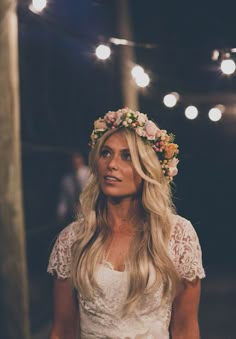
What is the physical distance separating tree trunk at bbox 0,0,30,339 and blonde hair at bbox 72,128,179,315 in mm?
3389

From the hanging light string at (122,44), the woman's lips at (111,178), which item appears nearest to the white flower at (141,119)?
the woman's lips at (111,178)

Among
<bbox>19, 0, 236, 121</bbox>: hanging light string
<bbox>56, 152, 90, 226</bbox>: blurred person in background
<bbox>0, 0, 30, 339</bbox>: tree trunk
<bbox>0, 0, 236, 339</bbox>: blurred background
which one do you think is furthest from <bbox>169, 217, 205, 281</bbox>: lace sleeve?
<bbox>56, 152, 90, 226</bbox>: blurred person in background

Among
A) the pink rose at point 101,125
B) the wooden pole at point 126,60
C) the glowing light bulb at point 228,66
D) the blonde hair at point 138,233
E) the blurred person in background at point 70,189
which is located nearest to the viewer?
the blonde hair at point 138,233

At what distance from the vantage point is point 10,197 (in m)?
7.50

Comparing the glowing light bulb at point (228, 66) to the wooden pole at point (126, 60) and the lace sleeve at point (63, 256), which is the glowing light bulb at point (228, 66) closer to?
the wooden pole at point (126, 60)

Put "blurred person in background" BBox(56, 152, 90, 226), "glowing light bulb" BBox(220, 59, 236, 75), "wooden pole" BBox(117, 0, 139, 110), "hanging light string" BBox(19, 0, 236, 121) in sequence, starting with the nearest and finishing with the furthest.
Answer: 1. "hanging light string" BBox(19, 0, 236, 121)
2. "glowing light bulb" BBox(220, 59, 236, 75)
3. "blurred person in background" BBox(56, 152, 90, 226)
4. "wooden pole" BBox(117, 0, 139, 110)

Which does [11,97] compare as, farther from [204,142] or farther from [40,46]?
[204,142]

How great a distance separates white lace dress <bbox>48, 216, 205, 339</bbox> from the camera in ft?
12.7

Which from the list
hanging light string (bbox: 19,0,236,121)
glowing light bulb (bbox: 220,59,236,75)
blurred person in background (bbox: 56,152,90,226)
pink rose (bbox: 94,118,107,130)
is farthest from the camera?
blurred person in background (bbox: 56,152,90,226)

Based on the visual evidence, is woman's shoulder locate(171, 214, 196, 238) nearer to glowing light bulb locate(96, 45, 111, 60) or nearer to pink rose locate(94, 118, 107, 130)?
pink rose locate(94, 118, 107, 130)

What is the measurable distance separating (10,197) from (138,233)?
367 centimetres

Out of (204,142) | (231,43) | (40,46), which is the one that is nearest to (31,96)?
(40,46)

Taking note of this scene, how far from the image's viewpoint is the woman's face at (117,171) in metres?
3.90

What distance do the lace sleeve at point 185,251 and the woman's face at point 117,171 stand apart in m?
0.28
